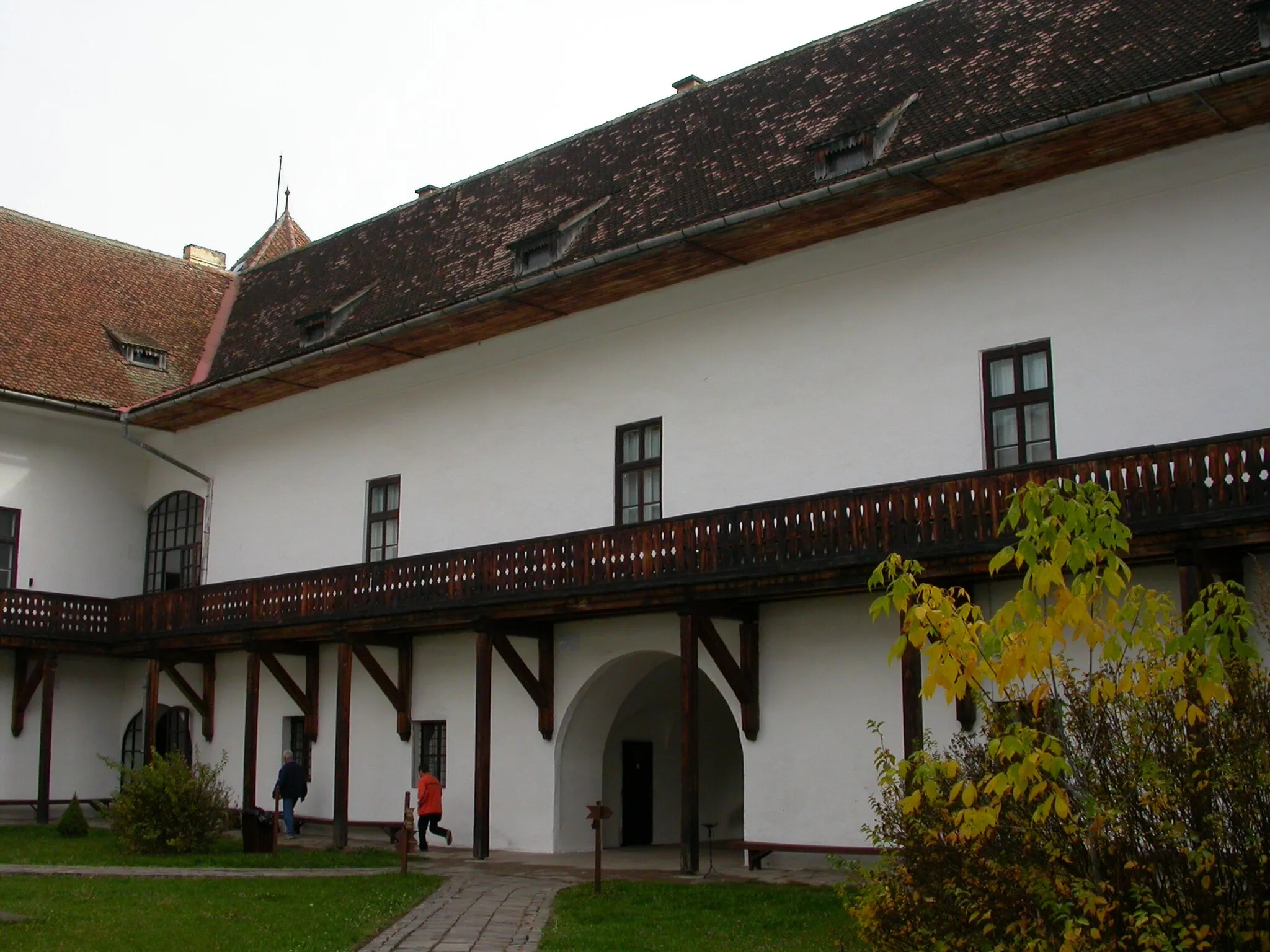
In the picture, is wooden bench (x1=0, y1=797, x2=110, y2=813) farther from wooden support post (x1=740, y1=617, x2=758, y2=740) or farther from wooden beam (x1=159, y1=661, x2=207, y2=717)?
wooden support post (x1=740, y1=617, x2=758, y2=740)

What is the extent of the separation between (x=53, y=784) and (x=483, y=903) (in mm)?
Answer: 15692

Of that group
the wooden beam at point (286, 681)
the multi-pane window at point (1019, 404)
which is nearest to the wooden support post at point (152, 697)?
the wooden beam at point (286, 681)

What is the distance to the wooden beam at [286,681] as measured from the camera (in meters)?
23.3

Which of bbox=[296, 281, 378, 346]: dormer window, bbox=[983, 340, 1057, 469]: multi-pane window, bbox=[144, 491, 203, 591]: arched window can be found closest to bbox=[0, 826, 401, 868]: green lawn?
bbox=[144, 491, 203, 591]: arched window

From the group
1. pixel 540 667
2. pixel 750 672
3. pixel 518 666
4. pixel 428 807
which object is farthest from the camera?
pixel 540 667

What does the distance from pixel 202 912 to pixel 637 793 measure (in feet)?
32.7

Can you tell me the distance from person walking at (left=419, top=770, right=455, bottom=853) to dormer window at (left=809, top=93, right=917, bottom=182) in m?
9.27

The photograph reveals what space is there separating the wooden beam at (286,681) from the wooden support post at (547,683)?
5.13 meters

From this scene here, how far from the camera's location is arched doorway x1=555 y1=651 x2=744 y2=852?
20156 mm

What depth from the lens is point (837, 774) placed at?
16750 mm

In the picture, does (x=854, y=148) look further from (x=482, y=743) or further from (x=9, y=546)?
(x=9, y=546)

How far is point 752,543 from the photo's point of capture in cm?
1628

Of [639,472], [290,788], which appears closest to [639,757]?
[639,472]

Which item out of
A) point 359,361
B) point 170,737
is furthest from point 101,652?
point 359,361
